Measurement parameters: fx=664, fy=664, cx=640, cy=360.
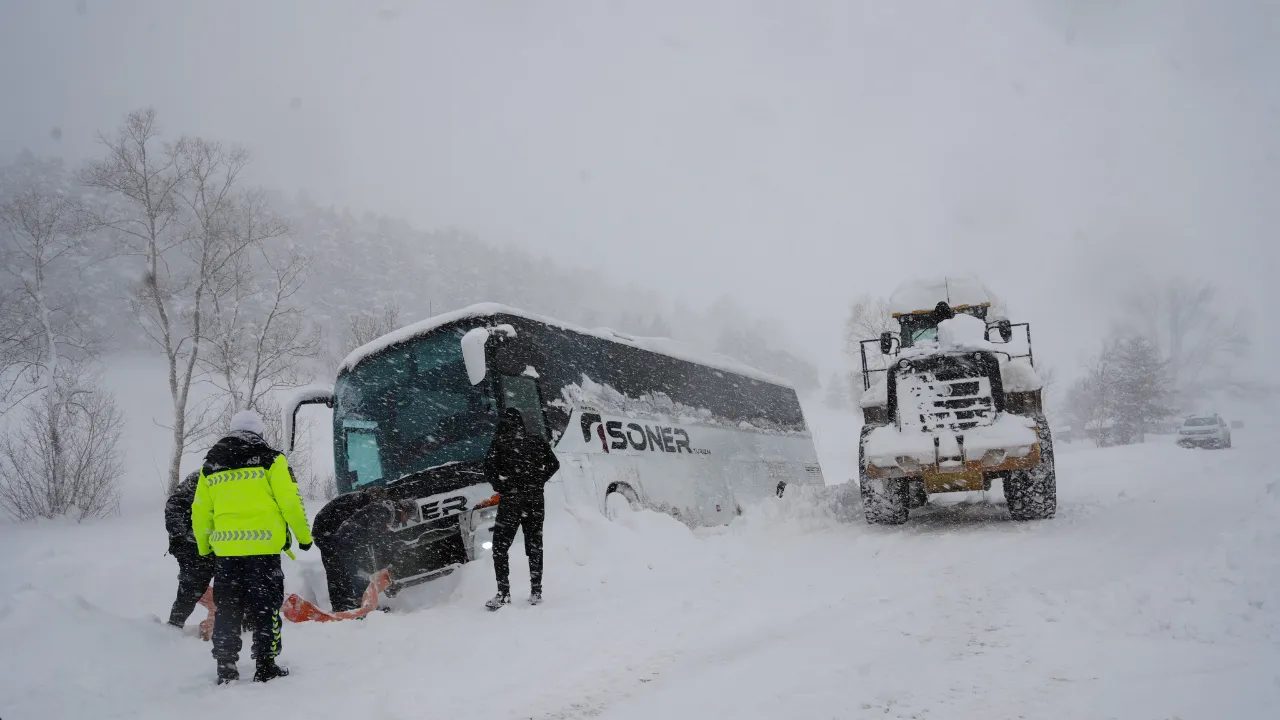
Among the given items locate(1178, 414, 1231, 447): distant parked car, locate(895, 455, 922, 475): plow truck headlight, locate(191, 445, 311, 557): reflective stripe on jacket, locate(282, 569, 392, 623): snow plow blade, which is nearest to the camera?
locate(191, 445, 311, 557): reflective stripe on jacket

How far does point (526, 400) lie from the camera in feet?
23.3

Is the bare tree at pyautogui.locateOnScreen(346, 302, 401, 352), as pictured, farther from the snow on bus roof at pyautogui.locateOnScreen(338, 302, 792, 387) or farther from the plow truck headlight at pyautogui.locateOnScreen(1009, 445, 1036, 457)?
the plow truck headlight at pyautogui.locateOnScreen(1009, 445, 1036, 457)

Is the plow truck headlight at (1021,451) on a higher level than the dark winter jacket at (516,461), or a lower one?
lower

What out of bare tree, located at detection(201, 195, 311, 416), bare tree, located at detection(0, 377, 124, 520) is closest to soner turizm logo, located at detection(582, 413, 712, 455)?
bare tree, located at detection(201, 195, 311, 416)

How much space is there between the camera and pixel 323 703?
12.7 ft

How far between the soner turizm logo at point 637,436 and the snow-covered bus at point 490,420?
2cm

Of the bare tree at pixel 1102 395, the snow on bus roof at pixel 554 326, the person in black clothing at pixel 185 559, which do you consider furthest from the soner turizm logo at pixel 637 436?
the bare tree at pixel 1102 395

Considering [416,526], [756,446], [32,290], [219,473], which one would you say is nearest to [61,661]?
[219,473]

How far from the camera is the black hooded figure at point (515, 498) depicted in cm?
583

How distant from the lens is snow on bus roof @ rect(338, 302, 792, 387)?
7.17 m

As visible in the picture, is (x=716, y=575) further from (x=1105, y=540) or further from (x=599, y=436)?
(x=1105, y=540)

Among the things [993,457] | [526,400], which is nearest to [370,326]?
[526,400]

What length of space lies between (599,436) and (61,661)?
16.6ft

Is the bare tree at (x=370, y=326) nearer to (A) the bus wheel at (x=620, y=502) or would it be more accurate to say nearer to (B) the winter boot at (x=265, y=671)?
(A) the bus wheel at (x=620, y=502)
